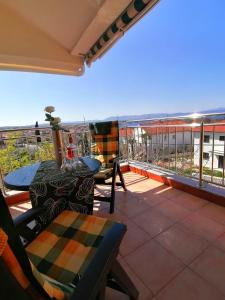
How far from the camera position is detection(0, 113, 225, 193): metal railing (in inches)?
88.9

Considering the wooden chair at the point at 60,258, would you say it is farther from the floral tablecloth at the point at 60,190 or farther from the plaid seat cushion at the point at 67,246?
the floral tablecloth at the point at 60,190

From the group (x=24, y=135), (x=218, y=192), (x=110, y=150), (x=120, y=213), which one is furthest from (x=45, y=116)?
(x=218, y=192)

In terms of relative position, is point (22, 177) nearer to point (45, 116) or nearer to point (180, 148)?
point (45, 116)

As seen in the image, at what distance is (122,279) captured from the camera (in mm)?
878

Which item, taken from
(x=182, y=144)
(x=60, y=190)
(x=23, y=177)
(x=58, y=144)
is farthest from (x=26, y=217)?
(x=182, y=144)

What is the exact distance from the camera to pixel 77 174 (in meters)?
1.47

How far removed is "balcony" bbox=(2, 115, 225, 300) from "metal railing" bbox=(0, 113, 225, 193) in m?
0.01

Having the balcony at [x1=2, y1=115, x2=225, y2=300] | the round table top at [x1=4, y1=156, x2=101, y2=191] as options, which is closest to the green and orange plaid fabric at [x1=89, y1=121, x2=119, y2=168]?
the balcony at [x1=2, y1=115, x2=225, y2=300]

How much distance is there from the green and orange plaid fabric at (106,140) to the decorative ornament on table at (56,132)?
0.94 metres

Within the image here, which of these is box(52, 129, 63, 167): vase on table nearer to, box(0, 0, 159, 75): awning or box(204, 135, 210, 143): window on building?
box(0, 0, 159, 75): awning

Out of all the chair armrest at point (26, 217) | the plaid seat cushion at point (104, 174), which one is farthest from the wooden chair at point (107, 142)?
the chair armrest at point (26, 217)

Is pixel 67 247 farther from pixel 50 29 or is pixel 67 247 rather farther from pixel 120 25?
pixel 50 29

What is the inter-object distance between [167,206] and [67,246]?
1.48m

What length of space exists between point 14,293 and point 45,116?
1.42 meters
